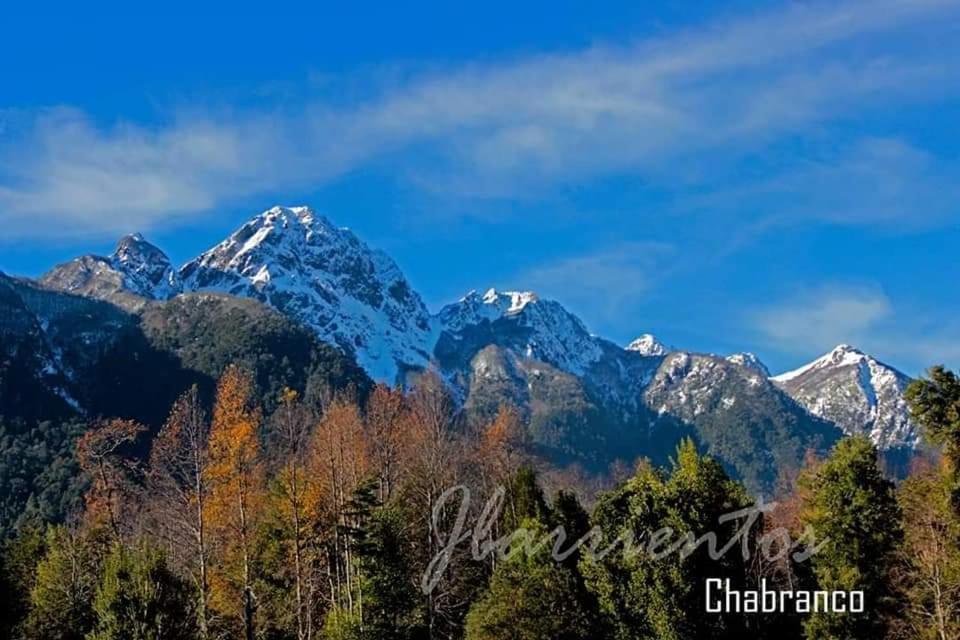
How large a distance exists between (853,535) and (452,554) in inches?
966

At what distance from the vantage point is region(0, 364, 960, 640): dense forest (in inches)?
1831

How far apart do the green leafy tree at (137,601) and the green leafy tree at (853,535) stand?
108ft

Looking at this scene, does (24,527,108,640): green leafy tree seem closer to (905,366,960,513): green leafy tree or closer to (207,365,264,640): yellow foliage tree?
(207,365,264,640): yellow foliage tree

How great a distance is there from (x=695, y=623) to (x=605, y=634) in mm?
4622

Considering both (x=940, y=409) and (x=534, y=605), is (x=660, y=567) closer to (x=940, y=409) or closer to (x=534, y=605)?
(x=534, y=605)

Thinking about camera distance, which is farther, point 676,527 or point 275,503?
point 275,503

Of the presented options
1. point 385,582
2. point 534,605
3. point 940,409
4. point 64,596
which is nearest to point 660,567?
point 534,605

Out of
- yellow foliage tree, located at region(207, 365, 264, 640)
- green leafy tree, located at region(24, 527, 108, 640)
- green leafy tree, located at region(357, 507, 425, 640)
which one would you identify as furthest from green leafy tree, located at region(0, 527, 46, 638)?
green leafy tree, located at region(357, 507, 425, 640)

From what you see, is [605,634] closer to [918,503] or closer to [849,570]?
[849,570]

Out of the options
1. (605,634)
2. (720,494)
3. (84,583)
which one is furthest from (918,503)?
(84,583)

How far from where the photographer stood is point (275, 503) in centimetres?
5962

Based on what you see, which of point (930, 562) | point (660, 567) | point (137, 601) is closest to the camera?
point (137, 601)

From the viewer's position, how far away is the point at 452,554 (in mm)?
60219

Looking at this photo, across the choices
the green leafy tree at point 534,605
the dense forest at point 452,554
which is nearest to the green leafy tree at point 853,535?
the dense forest at point 452,554
